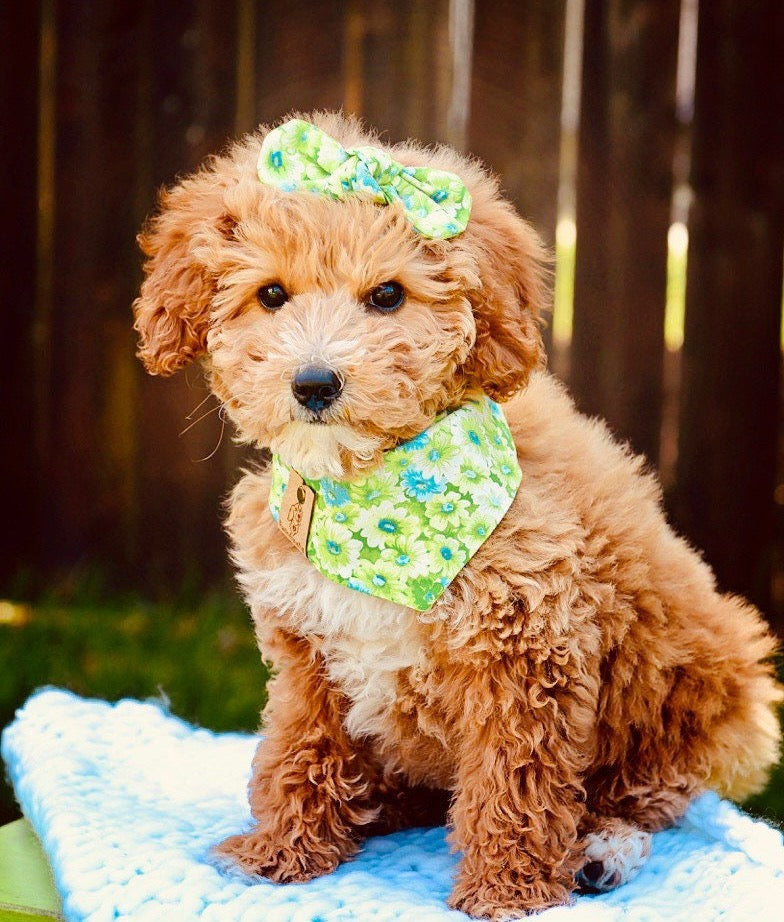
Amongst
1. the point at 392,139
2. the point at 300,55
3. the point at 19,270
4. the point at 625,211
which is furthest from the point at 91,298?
the point at 625,211

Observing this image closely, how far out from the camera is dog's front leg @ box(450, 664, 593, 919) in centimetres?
217

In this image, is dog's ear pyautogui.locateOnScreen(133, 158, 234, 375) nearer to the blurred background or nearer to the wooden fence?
the blurred background

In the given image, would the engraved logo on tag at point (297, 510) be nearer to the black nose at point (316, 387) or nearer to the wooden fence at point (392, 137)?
the black nose at point (316, 387)

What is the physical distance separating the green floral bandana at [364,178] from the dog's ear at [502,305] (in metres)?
0.08

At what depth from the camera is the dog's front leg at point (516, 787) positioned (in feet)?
7.12

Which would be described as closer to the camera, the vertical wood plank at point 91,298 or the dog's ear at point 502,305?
the dog's ear at point 502,305

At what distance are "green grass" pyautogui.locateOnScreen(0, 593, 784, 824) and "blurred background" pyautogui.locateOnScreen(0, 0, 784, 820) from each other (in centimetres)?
2

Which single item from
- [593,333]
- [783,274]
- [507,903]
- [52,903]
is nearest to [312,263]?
[507,903]

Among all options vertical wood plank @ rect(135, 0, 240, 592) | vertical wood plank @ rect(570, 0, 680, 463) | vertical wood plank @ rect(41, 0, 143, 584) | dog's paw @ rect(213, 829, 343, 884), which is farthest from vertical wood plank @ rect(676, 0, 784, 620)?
dog's paw @ rect(213, 829, 343, 884)

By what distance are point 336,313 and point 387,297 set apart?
0.11m

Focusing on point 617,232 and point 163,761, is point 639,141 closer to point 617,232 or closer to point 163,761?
point 617,232

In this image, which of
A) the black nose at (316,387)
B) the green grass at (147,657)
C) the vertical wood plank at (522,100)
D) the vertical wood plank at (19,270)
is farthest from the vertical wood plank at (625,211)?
the black nose at (316,387)

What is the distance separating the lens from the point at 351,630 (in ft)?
7.37

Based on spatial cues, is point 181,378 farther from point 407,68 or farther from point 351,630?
point 351,630
